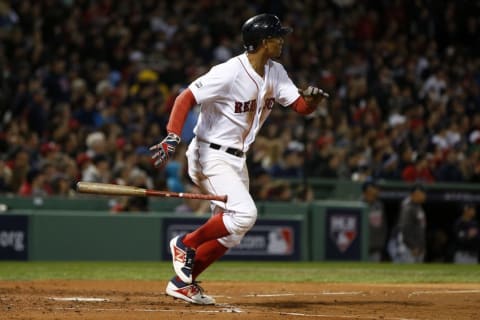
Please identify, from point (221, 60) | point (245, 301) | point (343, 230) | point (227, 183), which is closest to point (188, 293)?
point (245, 301)

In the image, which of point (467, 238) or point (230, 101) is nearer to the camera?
point (230, 101)

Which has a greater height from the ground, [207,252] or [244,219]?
[244,219]

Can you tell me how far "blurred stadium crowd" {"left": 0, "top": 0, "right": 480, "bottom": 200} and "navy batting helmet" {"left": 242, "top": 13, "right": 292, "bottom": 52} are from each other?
733cm

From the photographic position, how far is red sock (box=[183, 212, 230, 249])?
301 inches

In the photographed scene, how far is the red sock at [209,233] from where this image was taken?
7.65 meters

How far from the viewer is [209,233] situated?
25.3 feet

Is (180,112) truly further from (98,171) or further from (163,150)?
(98,171)

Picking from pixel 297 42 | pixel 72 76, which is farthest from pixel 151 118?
pixel 297 42

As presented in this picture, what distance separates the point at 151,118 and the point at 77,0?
3.70 meters

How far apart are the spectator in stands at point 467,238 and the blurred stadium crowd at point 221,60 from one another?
4.87ft

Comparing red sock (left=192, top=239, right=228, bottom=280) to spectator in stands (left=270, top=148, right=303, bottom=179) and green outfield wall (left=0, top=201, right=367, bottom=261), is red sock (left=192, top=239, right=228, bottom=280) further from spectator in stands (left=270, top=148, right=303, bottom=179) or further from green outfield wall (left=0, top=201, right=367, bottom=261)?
spectator in stands (left=270, top=148, right=303, bottom=179)

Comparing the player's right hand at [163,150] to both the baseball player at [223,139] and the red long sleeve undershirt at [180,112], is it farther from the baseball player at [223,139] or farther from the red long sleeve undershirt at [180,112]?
the red long sleeve undershirt at [180,112]

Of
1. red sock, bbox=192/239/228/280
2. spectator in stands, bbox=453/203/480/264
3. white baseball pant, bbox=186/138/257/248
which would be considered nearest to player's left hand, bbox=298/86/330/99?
white baseball pant, bbox=186/138/257/248

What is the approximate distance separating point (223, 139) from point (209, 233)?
2.39 feet
